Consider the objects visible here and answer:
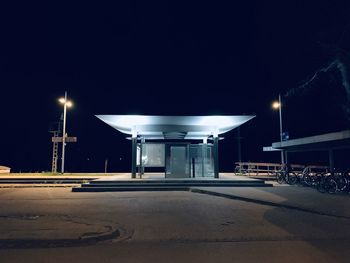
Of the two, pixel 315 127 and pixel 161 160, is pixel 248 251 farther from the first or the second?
pixel 315 127

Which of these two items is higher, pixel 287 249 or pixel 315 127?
pixel 315 127

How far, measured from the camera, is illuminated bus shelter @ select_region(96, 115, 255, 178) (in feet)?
55.5

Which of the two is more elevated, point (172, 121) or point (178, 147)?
point (172, 121)

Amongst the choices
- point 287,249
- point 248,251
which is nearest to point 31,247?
point 248,251

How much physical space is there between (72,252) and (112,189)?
10.1 metres

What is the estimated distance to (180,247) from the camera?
581 centimetres

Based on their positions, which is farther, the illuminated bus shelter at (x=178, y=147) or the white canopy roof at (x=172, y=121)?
the illuminated bus shelter at (x=178, y=147)

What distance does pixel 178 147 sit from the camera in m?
19.2

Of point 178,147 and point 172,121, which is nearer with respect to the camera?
point 172,121

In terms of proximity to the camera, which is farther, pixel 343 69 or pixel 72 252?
pixel 343 69

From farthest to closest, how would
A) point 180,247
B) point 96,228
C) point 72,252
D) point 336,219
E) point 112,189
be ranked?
1. point 112,189
2. point 336,219
3. point 96,228
4. point 180,247
5. point 72,252

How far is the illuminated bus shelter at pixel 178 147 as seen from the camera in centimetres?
1692

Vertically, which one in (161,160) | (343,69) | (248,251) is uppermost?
(343,69)

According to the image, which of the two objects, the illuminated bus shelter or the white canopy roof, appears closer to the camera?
the white canopy roof
